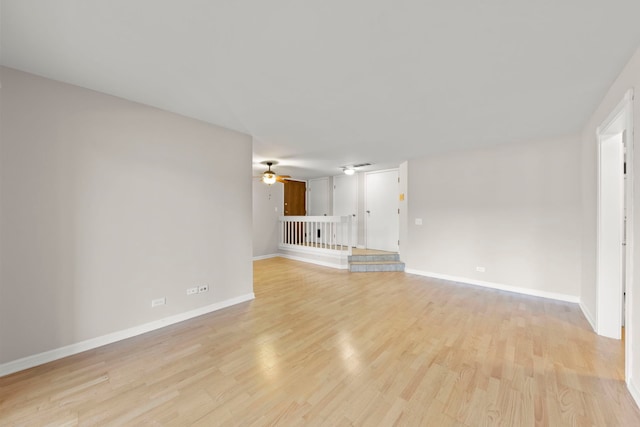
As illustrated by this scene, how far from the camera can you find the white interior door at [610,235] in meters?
2.43

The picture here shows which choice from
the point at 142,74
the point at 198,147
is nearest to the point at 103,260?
the point at 198,147

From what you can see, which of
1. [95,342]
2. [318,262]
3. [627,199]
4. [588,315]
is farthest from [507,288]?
[95,342]

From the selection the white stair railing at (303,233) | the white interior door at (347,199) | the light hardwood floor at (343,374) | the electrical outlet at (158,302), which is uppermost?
the white interior door at (347,199)

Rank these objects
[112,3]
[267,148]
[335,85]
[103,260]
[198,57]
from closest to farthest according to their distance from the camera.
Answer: [112,3], [198,57], [335,85], [103,260], [267,148]

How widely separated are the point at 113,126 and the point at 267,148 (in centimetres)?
216

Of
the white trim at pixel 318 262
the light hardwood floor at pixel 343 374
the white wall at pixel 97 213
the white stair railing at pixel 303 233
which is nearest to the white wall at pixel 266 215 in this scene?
the white stair railing at pixel 303 233

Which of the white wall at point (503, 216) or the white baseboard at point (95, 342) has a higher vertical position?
the white wall at point (503, 216)

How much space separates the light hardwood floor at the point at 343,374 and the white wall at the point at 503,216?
80 centimetres

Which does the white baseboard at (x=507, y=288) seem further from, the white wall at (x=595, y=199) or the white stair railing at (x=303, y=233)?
the white stair railing at (x=303, y=233)

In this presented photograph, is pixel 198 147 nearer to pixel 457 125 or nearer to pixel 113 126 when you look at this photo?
pixel 113 126

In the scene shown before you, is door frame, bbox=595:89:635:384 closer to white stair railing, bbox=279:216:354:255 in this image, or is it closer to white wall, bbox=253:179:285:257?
white stair railing, bbox=279:216:354:255

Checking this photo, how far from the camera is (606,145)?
2.50 metres

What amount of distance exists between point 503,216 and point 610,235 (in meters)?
1.58

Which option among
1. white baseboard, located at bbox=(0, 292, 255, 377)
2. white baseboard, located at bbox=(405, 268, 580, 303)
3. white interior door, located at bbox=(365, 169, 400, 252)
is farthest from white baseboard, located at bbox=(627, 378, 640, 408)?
white interior door, located at bbox=(365, 169, 400, 252)
